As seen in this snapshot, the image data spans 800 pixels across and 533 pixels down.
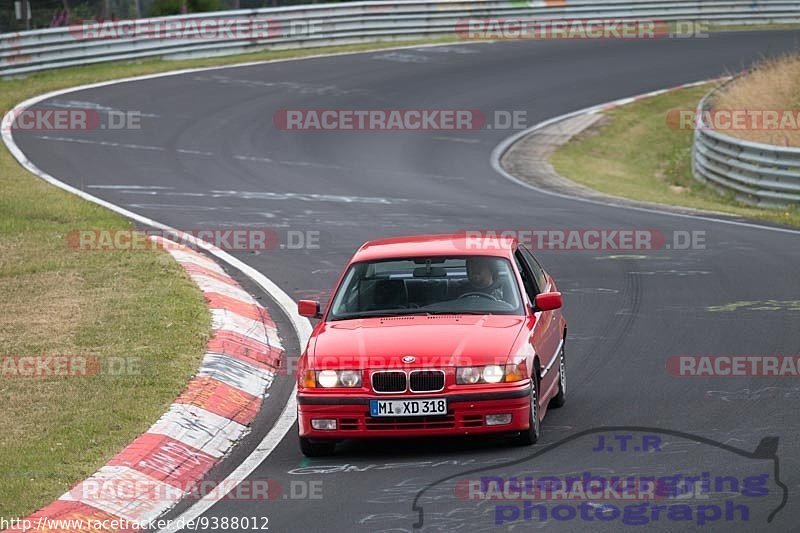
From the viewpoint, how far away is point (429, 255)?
33.3 feet

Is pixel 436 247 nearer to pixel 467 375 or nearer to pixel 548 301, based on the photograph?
pixel 548 301

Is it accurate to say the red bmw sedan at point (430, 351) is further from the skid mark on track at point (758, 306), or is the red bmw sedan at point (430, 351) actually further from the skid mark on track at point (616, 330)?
the skid mark on track at point (758, 306)

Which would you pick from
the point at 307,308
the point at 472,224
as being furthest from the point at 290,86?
the point at 307,308

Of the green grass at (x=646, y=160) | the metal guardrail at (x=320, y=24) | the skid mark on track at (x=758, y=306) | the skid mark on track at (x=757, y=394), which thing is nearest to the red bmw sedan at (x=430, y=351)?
the skid mark on track at (x=757, y=394)

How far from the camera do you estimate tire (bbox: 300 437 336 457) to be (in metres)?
9.00

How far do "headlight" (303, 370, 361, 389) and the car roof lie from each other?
1.45m

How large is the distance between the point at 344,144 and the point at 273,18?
11.4 meters

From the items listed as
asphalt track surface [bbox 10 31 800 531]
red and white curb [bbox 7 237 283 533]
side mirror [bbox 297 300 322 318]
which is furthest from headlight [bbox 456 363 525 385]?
red and white curb [bbox 7 237 283 533]

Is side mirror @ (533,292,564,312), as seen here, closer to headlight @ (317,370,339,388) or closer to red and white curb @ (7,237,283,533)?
headlight @ (317,370,339,388)

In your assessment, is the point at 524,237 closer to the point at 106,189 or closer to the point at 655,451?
the point at 106,189

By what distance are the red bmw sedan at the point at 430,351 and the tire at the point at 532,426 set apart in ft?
0.04

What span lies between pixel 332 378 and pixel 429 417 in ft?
2.34

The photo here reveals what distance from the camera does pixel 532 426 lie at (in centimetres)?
894

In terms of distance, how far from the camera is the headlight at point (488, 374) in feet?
29.0
